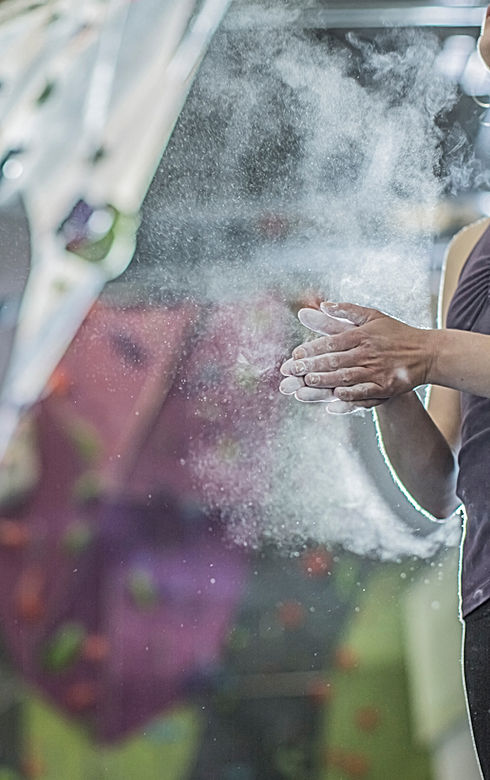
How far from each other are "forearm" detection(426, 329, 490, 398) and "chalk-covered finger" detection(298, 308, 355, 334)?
0.09 meters

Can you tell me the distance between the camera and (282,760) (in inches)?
50.8

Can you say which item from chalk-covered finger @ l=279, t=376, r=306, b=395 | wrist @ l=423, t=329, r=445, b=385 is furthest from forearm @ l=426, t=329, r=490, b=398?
chalk-covered finger @ l=279, t=376, r=306, b=395

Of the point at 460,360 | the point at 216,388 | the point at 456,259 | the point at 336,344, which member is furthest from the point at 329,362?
the point at 216,388

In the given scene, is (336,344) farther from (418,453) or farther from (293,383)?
(418,453)

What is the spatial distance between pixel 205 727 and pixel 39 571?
369 millimetres

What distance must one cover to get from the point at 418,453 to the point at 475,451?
0.09 m

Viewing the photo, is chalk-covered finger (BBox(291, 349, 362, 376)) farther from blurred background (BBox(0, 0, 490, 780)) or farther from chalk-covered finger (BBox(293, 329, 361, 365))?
blurred background (BBox(0, 0, 490, 780))

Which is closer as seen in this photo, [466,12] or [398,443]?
[398,443]

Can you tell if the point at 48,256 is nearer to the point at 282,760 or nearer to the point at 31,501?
the point at 31,501

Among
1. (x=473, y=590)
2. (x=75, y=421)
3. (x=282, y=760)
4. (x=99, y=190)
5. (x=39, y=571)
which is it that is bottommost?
(x=282, y=760)

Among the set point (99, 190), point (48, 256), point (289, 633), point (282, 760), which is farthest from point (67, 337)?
point (282, 760)

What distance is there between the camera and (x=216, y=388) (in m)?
1.29

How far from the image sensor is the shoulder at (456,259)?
946mm

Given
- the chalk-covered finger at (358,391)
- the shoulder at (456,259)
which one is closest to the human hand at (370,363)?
the chalk-covered finger at (358,391)
